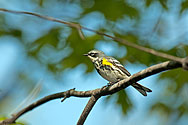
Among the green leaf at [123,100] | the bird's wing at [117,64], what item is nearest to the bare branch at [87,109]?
the bird's wing at [117,64]

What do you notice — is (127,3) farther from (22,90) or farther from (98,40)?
(22,90)

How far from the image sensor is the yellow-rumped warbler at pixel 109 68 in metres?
3.98

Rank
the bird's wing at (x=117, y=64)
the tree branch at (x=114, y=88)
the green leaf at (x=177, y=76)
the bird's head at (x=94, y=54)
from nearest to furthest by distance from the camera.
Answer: the tree branch at (x=114, y=88) < the bird's wing at (x=117, y=64) < the bird's head at (x=94, y=54) < the green leaf at (x=177, y=76)

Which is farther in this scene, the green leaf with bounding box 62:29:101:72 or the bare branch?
the green leaf with bounding box 62:29:101:72

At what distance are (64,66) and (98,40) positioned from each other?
0.73m

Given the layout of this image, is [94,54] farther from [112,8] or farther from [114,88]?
[114,88]

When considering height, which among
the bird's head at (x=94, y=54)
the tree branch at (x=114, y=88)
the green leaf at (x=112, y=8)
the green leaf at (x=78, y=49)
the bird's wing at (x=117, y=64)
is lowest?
the tree branch at (x=114, y=88)

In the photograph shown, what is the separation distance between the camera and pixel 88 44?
467 centimetres

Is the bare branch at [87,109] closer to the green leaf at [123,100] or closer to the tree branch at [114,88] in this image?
the tree branch at [114,88]

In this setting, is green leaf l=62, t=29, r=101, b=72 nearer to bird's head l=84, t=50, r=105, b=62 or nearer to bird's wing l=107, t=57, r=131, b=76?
bird's head l=84, t=50, r=105, b=62

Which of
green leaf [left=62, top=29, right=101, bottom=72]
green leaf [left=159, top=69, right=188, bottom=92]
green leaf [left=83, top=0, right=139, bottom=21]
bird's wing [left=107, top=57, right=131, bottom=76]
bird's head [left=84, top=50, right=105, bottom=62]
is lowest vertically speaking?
green leaf [left=159, top=69, right=188, bottom=92]

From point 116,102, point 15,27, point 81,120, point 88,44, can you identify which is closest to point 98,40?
point 88,44

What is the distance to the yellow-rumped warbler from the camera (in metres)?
3.98

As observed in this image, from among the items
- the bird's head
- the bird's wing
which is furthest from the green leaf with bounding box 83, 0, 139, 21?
the bird's wing
